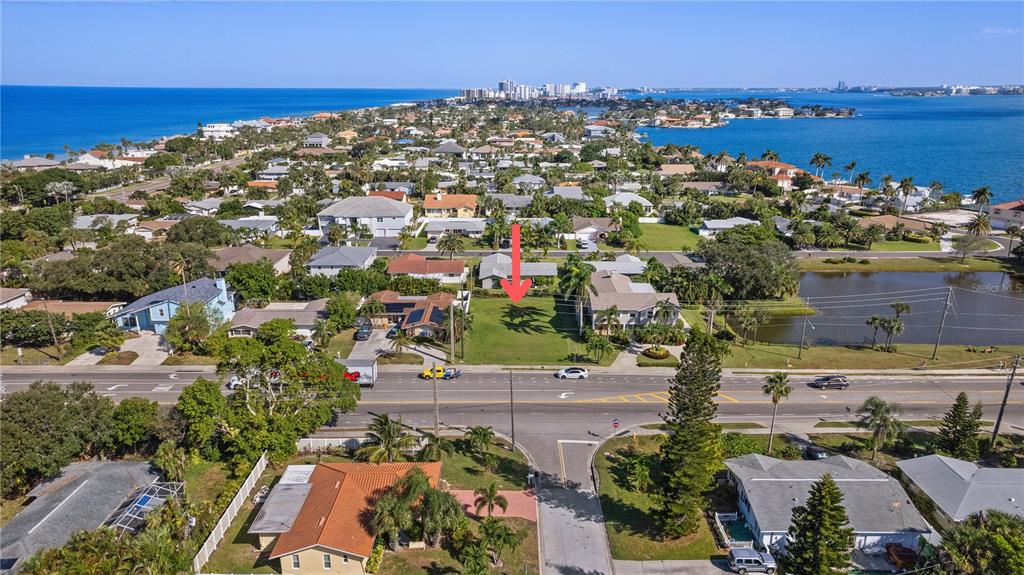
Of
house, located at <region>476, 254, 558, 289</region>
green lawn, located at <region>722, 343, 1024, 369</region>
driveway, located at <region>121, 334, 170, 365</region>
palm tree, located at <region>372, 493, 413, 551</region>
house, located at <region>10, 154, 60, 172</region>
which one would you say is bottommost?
driveway, located at <region>121, 334, 170, 365</region>

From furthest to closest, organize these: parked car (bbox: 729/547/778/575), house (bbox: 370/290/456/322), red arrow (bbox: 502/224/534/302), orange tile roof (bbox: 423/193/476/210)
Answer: orange tile roof (bbox: 423/193/476/210) → red arrow (bbox: 502/224/534/302) → house (bbox: 370/290/456/322) → parked car (bbox: 729/547/778/575)

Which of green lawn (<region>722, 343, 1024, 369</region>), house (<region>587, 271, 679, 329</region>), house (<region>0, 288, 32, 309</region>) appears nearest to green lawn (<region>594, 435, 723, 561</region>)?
house (<region>587, 271, 679, 329</region>)

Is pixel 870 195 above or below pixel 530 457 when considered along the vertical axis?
above

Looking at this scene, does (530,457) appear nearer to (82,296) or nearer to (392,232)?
(82,296)

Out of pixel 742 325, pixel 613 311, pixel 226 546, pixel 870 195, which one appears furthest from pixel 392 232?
pixel 870 195

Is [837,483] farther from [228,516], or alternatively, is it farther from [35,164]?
[35,164]

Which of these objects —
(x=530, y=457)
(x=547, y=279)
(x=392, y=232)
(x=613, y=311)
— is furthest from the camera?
(x=392, y=232)

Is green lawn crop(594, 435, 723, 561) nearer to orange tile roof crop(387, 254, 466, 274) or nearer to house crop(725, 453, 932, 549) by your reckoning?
house crop(725, 453, 932, 549)
